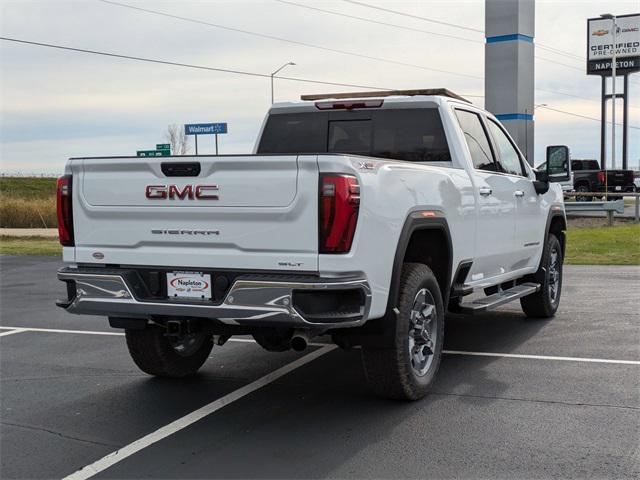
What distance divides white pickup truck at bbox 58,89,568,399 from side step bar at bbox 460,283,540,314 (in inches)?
1.9

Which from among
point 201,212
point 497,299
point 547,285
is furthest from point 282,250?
point 547,285

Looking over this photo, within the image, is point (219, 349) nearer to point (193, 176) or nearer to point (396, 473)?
point (193, 176)

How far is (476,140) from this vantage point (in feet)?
24.0

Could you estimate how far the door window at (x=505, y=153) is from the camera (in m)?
7.83

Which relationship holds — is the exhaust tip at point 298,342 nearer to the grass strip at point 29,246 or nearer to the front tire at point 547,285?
the front tire at point 547,285

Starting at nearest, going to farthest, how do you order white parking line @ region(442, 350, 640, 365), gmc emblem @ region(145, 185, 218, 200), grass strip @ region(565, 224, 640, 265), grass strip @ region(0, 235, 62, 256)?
gmc emblem @ region(145, 185, 218, 200) → white parking line @ region(442, 350, 640, 365) → grass strip @ region(565, 224, 640, 265) → grass strip @ region(0, 235, 62, 256)

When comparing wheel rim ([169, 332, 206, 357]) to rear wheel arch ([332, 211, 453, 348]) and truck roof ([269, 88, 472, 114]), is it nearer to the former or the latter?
rear wheel arch ([332, 211, 453, 348])

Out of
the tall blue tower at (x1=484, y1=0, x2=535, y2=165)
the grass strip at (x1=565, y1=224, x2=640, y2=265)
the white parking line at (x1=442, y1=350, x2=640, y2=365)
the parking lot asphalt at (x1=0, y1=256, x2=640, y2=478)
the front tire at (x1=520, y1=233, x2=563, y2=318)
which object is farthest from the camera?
the tall blue tower at (x1=484, y1=0, x2=535, y2=165)

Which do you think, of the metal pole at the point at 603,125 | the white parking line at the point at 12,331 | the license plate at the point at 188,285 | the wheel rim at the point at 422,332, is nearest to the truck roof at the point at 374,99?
the wheel rim at the point at 422,332

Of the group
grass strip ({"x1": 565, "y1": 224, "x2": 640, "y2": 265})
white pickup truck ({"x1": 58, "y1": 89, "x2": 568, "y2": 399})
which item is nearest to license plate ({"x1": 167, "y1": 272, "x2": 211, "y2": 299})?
white pickup truck ({"x1": 58, "y1": 89, "x2": 568, "y2": 399})

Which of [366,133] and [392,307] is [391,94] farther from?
[392,307]

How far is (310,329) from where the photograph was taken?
196 inches

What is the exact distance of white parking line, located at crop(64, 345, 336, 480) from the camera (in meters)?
4.49

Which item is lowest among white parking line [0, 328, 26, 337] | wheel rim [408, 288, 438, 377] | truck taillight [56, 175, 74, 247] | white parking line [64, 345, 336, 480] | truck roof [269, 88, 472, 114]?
white parking line [0, 328, 26, 337]
